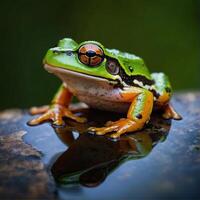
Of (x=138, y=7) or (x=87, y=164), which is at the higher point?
(x=138, y=7)

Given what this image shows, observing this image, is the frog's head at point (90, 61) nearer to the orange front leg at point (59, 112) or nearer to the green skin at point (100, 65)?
the green skin at point (100, 65)

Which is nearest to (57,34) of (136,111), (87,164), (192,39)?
(192,39)

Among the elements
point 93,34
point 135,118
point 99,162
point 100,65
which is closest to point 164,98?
point 135,118

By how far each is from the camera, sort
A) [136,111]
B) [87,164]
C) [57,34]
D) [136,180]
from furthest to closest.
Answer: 1. [57,34]
2. [136,111]
3. [87,164]
4. [136,180]

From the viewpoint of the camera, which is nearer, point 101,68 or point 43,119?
point 101,68

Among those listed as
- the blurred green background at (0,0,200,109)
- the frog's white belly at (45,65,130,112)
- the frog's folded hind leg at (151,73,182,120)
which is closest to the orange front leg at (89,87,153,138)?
the frog's white belly at (45,65,130,112)

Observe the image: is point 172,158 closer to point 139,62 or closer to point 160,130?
point 160,130
